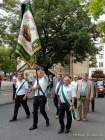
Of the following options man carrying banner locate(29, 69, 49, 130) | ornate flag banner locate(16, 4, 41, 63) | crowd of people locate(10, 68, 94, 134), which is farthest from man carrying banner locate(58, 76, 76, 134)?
ornate flag banner locate(16, 4, 41, 63)

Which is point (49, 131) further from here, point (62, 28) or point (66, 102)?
point (62, 28)

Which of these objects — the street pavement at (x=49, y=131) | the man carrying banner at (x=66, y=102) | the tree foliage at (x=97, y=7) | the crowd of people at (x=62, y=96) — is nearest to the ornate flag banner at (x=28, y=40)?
the crowd of people at (x=62, y=96)

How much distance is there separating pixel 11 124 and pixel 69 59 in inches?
1508

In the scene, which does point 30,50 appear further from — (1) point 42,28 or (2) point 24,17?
(1) point 42,28

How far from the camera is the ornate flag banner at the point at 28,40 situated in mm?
15633

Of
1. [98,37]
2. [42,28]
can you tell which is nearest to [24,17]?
[42,28]

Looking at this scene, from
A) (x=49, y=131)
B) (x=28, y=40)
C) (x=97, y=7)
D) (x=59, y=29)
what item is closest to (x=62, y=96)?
(x=49, y=131)

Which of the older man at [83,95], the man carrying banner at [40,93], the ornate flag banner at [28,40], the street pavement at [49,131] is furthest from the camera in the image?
the older man at [83,95]

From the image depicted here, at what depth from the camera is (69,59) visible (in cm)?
5453

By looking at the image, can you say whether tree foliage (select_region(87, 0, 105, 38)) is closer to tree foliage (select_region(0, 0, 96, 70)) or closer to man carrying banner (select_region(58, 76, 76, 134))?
tree foliage (select_region(0, 0, 96, 70))

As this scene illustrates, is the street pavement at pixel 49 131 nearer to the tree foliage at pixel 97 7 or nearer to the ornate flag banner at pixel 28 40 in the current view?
the ornate flag banner at pixel 28 40

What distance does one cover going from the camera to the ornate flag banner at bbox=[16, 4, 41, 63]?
1563 centimetres

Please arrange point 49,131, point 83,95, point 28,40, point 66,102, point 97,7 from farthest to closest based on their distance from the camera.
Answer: point 97,7
point 83,95
point 28,40
point 49,131
point 66,102

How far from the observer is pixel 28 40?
629 inches
